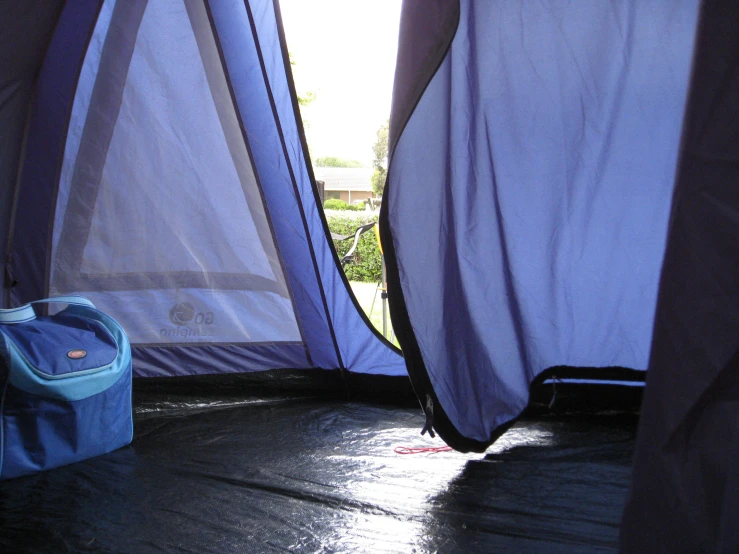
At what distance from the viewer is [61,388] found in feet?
5.15

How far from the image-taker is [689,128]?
80 centimetres

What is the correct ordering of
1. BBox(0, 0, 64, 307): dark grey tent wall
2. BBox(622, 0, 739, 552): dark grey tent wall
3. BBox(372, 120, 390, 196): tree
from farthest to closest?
Result: 1. BBox(372, 120, 390, 196): tree
2. BBox(0, 0, 64, 307): dark grey tent wall
3. BBox(622, 0, 739, 552): dark grey tent wall

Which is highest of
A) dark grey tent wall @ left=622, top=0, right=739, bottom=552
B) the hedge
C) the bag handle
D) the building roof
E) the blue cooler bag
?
dark grey tent wall @ left=622, top=0, right=739, bottom=552

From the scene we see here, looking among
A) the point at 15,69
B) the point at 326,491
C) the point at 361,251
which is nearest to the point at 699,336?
the point at 326,491

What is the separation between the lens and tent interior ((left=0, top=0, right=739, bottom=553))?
81 cm

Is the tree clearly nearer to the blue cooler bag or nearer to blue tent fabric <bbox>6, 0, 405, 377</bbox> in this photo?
blue tent fabric <bbox>6, 0, 405, 377</bbox>

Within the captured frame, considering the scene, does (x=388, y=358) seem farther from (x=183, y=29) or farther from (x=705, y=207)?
(x=705, y=207)

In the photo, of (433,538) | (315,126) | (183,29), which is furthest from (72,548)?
(315,126)

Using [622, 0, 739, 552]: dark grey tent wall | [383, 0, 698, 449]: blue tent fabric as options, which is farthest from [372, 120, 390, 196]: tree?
[622, 0, 739, 552]: dark grey tent wall

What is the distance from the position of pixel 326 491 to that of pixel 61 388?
652 millimetres

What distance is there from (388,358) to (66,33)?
52.9 inches

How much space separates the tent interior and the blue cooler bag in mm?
58

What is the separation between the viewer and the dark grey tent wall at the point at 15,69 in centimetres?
187

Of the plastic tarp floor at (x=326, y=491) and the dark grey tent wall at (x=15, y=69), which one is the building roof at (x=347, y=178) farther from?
the plastic tarp floor at (x=326, y=491)
